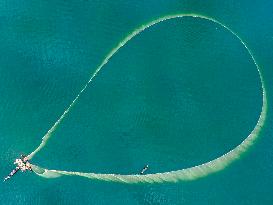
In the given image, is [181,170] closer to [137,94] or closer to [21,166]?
[137,94]

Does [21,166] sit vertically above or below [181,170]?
below

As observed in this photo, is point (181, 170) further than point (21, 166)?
Yes

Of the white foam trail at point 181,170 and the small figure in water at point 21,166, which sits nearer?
the small figure in water at point 21,166

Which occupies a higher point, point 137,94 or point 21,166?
point 137,94

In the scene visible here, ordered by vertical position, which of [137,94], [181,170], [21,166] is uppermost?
[137,94]

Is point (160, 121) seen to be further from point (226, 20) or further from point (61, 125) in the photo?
point (226, 20)

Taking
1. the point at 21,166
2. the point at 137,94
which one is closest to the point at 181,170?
the point at 137,94

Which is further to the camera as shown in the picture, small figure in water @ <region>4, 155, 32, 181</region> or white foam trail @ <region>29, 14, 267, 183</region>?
white foam trail @ <region>29, 14, 267, 183</region>

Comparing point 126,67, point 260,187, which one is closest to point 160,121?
point 126,67
